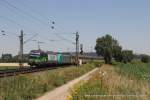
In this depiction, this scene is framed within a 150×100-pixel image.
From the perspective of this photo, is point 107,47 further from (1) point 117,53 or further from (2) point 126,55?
(2) point 126,55

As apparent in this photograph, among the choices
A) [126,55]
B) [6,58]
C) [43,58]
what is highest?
[126,55]

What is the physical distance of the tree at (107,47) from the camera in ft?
542

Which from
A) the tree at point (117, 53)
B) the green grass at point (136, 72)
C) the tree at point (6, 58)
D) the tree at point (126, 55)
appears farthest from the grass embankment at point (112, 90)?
the tree at point (126, 55)

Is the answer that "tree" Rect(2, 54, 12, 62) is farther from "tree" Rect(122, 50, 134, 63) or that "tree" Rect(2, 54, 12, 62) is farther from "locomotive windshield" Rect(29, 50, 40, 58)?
"locomotive windshield" Rect(29, 50, 40, 58)

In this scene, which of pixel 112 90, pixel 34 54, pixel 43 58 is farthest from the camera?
pixel 43 58

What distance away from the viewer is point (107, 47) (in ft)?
559

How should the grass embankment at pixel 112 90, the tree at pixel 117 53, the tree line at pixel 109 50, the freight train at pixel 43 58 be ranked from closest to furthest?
the grass embankment at pixel 112 90
the freight train at pixel 43 58
the tree line at pixel 109 50
the tree at pixel 117 53

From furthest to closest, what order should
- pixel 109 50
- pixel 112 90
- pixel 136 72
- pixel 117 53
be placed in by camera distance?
pixel 117 53 → pixel 109 50 → pixel 136 72 → pixel 112 90

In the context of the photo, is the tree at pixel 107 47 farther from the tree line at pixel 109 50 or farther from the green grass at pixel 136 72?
the green grass at pixel 136 72

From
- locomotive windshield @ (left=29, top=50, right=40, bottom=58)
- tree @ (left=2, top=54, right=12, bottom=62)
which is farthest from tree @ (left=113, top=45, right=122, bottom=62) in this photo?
locomotive windshield @ (left=29, top=50, right=40, bottom=58)

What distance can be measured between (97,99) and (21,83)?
24.9 feet

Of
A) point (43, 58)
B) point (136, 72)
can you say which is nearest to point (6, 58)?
point (43, 58)

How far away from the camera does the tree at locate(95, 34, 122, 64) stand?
165 m

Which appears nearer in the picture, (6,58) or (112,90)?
(112,90)
